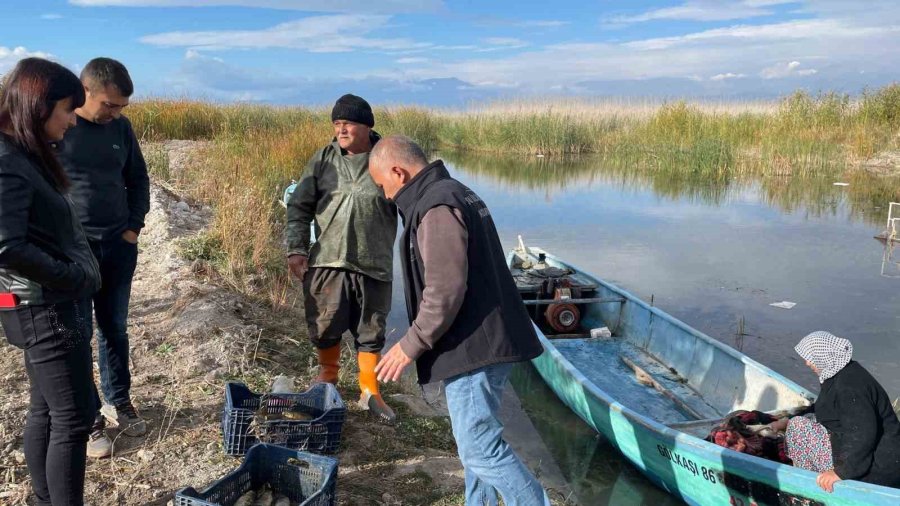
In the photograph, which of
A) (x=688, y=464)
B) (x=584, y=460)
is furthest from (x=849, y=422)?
(x=584, y=460)

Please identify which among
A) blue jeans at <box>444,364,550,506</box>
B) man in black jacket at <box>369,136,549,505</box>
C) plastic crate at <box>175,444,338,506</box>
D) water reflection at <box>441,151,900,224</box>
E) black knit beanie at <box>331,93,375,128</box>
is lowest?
water reflection at <box>441,151,900,224</box>

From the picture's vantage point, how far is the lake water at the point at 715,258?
622cm

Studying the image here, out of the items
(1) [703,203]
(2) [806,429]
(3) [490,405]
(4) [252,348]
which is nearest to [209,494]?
(3) [490,405]

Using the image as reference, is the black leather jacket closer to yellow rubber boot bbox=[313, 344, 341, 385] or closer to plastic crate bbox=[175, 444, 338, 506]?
plastic crate bbox=[175, 444, 338, 506]

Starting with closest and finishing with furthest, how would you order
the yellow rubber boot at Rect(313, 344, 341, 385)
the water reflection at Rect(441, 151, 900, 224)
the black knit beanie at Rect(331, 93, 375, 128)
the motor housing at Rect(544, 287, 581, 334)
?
the black knit beanie at Rect(331, 93, 375, 128) → the yellow rubber boot at Rect(313, 344, 341, 385) → the motor housing at Rect(544, 287, 581, 334) → the water reflection at Rect(441, 151, 900, 224)

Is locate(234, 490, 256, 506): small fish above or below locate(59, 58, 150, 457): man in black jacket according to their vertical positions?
below

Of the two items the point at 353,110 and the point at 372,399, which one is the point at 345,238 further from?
the point at 372,399

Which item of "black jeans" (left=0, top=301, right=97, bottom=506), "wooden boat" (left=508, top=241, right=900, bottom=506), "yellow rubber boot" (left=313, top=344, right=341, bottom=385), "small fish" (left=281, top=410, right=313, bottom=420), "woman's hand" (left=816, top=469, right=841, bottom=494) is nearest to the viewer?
"black jeans" (left=0, top=301, right=97, bottom=506)

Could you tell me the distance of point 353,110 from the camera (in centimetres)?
386

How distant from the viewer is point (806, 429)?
12.2 feet

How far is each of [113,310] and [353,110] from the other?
1658mm

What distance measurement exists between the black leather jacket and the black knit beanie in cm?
165

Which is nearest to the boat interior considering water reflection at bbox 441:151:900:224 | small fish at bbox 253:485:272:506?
small fish at bbox 253:485:272:506

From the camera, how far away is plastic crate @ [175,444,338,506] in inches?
114
